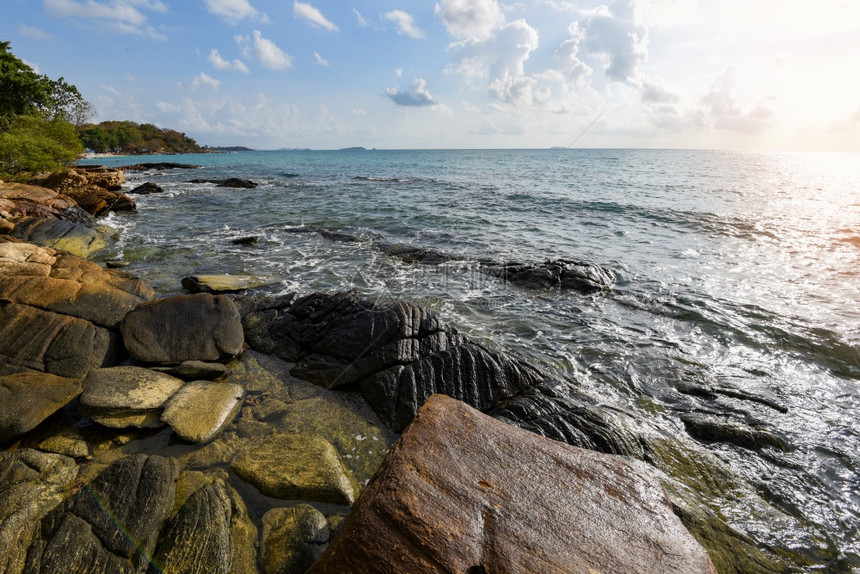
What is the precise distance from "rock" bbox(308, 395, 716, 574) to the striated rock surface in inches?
93.7

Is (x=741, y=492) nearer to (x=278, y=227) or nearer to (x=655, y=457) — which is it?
(x=655, y=457)

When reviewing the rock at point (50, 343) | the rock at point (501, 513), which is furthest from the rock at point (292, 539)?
the rock at point (50, 343)

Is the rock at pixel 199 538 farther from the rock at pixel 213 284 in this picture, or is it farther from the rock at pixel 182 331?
the rock at pixel 213 284

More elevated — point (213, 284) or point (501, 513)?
point (501, 513)

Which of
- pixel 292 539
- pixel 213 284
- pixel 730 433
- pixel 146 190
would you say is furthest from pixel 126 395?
pixel 146 190

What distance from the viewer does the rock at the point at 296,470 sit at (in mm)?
4016

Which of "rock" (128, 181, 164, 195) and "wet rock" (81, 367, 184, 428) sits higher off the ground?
"rock" (128, 181, 164, 195)

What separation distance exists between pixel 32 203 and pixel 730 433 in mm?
24829

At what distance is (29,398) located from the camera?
4699mm

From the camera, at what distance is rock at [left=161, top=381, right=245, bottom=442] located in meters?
4.72

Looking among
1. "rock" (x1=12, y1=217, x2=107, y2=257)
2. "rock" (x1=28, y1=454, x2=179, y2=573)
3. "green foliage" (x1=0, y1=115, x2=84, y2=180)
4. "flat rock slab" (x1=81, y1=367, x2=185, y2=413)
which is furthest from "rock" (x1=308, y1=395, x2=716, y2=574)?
"green foliage" (x1=0, y1=115, x2=84, y2=180)

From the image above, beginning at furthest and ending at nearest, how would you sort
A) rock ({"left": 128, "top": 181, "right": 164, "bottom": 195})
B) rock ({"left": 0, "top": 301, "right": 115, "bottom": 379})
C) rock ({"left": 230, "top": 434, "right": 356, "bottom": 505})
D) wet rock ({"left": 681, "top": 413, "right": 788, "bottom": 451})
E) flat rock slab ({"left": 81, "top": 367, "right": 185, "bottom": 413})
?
1. rock ({"left": 128, "top": 181, "right": 164, "bottom": 195})
2. rock ({"left": 0, "top": 301, "right": 115, "bottom": 379})
3. wet rock ({"left": 681, "top": 413, "right": 788, "bottom": 451})
4. flat rock slab ({"left": 81, "top": 367, "right": 185, "bottom": 413})
5. rock ({"left": 230, "top": 434, "right": 356, "bottom": 505})

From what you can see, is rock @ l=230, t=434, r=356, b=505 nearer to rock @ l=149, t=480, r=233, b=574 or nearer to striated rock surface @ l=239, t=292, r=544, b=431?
rock @ l=149, t=480, r=233, b=574

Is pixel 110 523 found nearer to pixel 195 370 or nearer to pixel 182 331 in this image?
pixel 195 370
